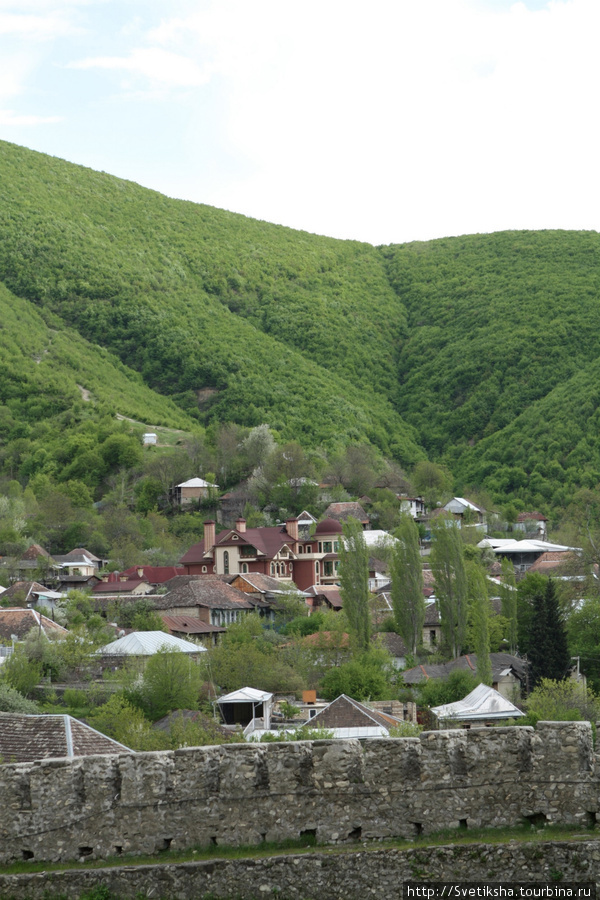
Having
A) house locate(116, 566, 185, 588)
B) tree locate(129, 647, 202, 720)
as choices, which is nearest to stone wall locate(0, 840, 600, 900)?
tree locate(129, 647, 202, 720)

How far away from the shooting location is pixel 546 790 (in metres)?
9.06

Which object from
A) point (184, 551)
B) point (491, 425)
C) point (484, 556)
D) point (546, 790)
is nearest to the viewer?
point (546, 790)

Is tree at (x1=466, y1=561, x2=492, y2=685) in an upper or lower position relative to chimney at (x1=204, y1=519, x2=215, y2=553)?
lower

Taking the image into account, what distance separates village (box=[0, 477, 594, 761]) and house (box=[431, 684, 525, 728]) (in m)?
0.09

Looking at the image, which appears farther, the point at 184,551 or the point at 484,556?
the point at 184,551

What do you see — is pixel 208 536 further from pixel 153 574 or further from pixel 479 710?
pixel 479 710

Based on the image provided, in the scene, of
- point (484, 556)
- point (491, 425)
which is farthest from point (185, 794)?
point (491, 425)

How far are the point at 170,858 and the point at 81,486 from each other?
106m

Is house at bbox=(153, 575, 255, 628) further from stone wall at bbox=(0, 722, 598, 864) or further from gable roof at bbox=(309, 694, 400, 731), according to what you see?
stone wall at bbox=(0, 722, 598, 864)

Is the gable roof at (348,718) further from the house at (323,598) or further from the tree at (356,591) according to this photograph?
the house at (323,598)

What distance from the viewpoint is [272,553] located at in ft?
291

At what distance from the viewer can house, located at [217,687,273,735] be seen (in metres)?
46.8

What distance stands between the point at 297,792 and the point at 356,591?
55.5m

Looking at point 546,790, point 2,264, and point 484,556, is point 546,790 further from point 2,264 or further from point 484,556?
point 2,264
